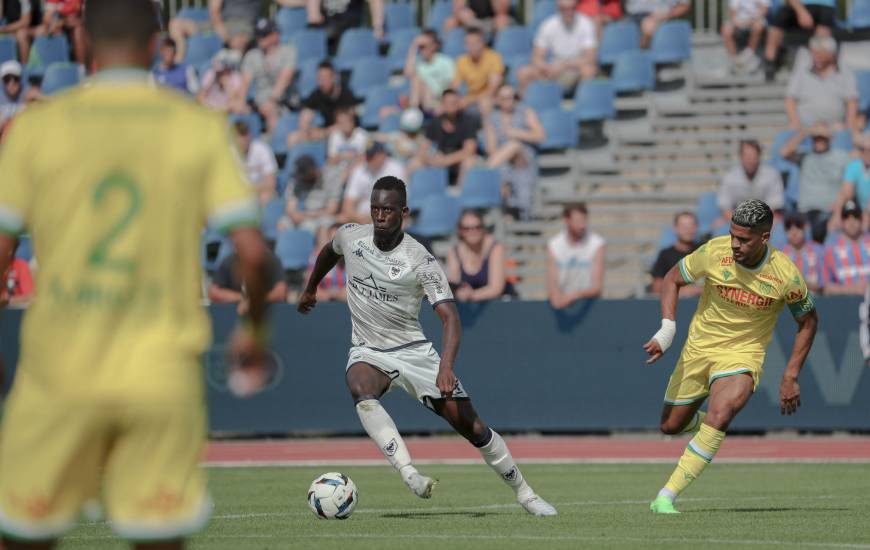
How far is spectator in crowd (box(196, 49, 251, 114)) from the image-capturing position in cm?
2436

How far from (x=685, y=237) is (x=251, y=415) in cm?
544

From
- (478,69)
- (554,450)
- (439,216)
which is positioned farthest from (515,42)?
(554,450)

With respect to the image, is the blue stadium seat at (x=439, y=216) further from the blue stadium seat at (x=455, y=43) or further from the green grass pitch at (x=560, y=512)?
the green grass pitch at (x=560, y=512)

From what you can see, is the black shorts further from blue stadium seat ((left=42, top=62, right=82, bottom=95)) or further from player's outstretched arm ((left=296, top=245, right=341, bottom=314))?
player's outstretched arm ((left=296, top=245, right=341, bottom=314))

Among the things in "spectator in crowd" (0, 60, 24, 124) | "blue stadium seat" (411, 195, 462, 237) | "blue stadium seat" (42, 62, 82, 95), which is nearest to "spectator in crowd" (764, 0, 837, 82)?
"blue stadium seat" (411, 195, 462, 237)

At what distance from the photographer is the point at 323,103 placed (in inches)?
912

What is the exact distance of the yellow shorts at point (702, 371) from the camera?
11336mm

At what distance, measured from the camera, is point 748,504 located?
12.0 metres

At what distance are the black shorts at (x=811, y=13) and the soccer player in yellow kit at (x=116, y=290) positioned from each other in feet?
57.7

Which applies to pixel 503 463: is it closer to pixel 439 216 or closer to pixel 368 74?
pixel 439 216

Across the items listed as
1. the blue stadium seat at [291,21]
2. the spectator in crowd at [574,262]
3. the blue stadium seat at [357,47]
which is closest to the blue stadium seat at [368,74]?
the blue stadium seat at [357,47]

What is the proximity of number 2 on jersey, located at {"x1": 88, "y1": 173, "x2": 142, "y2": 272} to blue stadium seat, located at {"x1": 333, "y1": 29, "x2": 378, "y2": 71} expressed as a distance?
20.1 meters

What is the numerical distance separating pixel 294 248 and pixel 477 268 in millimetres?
3649

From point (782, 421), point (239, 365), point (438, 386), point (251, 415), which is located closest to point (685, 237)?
point (782, 421)
